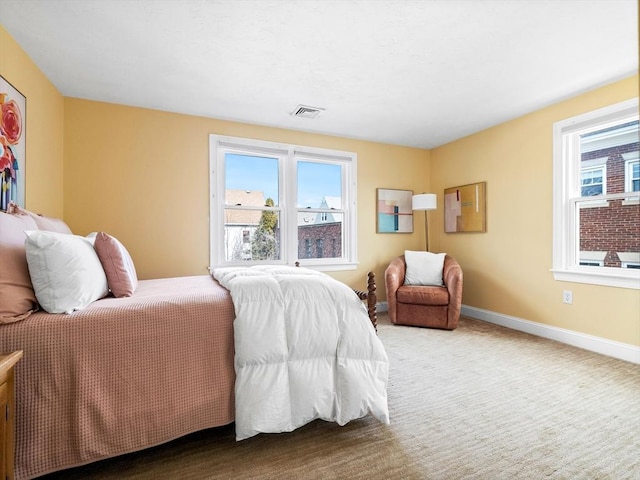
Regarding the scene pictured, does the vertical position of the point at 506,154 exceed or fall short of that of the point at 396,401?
it exceeds it

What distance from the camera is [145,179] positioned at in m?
3.29

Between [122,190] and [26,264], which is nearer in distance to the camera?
[26,264]

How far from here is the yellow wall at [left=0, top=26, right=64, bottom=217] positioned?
219 centimetres

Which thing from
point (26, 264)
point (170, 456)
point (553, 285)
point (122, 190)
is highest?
point (122, 190)

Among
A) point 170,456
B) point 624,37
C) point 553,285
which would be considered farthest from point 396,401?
point 624,37

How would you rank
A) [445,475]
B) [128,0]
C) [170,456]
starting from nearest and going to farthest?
[445,475] < [170,456] < [128,0]

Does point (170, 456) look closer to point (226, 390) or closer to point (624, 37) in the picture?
point (226, 390)

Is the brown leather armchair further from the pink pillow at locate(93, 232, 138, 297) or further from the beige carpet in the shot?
the pink pillow at locate(93, 232, 138, 297)

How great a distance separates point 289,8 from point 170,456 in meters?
2.56

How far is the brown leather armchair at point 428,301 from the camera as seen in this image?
3.58 metres

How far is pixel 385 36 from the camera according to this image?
2164mm

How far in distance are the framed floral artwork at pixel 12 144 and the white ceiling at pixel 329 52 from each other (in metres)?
0.42

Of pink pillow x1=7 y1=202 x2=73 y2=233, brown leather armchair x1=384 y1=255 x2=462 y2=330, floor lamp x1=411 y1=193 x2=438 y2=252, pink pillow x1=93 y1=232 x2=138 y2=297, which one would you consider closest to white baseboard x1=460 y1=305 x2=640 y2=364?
brown leather armchair x1=384 y1=255 x2=462 y2=330

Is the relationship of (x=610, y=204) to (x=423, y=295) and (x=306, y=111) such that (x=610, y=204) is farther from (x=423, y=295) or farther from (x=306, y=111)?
(x=306, y=111)
